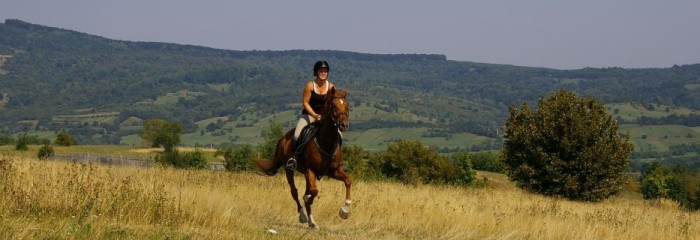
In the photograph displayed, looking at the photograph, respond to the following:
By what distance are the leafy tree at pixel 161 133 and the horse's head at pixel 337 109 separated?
106831 mm

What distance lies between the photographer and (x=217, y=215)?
36.4 feet

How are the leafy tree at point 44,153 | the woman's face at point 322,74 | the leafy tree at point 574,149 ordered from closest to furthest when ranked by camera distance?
the woman's face at point 322,74 → the leafy tree at point 44,153 → the leafy tree at point 574,149

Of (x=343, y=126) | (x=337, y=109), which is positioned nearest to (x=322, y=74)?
(x=337, y=109)

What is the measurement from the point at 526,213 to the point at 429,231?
375 cm

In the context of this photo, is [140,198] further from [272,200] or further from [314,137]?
[272,200]

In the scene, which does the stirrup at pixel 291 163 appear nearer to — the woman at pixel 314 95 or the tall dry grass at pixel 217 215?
the woman at pixel 314 95

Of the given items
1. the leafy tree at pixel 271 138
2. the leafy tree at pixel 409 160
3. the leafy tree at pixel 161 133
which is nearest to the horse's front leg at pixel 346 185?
the leafy tree at pixel 409 160

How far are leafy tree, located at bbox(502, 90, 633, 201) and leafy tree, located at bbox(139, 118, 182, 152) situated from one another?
87.0 meters

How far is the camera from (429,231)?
13211 millimetres

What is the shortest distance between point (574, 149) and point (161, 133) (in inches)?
3601

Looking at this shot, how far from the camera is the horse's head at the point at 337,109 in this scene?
1188cm

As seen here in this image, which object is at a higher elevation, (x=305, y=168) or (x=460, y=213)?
(x=305, y=168)

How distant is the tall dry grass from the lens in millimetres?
9391

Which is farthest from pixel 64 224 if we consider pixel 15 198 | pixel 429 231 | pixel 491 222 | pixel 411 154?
pixel 411 154
